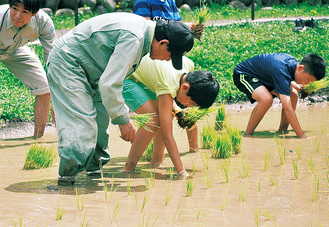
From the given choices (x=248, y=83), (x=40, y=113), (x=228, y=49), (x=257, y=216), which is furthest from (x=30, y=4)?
(x=228, y=49)

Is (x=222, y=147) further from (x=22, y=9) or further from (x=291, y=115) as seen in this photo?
(x=22, y=9)

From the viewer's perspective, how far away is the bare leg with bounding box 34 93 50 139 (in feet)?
18.3

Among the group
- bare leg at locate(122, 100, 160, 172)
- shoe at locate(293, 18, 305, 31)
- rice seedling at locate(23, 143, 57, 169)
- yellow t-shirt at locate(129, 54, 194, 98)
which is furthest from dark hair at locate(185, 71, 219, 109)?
shoe at locate(293, 18, 305, 31)

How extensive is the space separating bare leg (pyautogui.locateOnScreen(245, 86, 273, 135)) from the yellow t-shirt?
179cm

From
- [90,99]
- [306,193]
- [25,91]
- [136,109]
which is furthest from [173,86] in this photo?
[25,91]

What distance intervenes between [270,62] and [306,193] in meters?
2.65

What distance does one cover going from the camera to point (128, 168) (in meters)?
4.21

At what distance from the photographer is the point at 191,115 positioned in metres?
4.16

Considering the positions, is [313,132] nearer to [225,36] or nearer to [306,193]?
[306,193]

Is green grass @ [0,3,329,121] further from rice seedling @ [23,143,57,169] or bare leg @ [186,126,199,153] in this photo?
rice seedling @ [23,143,57,169]

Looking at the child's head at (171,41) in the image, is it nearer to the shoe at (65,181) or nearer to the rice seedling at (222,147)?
the shoe at (65,181)

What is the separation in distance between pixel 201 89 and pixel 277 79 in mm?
2090

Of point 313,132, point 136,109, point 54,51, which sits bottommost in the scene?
point 313,132

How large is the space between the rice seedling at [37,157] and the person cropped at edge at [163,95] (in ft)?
2.10
